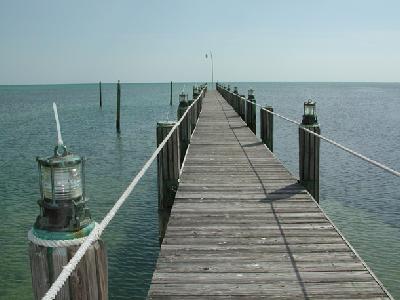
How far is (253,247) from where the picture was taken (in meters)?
5.14

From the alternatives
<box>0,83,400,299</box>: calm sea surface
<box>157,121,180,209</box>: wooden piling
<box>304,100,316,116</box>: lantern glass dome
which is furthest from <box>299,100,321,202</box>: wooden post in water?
<box>0,83,400,299</box>: calm sea surface

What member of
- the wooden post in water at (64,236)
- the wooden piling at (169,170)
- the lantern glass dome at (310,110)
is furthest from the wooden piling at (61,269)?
the lantern glass dome at (310,110)

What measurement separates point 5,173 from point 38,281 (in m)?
19.9

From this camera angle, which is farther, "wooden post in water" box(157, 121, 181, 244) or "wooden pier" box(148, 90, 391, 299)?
"wooden post in water" box(157, 121, 181, 244)

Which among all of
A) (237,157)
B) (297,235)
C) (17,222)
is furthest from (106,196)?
(297,235)

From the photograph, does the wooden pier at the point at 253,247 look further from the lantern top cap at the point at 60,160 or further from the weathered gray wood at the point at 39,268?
the lantern top cap at the point at 60,160

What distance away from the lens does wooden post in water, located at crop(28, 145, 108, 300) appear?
7.72ft

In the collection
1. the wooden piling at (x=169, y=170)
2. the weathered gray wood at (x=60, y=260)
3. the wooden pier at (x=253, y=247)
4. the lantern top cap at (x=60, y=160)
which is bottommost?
the wooden pier at (x=253, y=247)

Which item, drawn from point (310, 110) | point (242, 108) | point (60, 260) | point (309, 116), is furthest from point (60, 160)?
point (242, 108)

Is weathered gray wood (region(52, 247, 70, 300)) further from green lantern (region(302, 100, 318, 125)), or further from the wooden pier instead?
green lantern (region(302, 100, 318, 125))

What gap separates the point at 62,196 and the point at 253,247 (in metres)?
3.07

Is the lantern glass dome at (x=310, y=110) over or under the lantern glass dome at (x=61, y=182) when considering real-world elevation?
over

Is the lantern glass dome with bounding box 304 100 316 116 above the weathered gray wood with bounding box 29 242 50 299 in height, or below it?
above

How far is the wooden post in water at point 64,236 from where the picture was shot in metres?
2.35
